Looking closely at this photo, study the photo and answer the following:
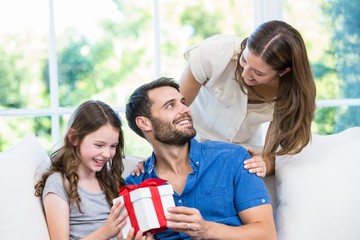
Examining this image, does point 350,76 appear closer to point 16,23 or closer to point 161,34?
point 161,34

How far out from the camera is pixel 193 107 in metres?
2.67

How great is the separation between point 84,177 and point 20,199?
0.88ft

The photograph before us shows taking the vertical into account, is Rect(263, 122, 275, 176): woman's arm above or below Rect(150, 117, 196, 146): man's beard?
below

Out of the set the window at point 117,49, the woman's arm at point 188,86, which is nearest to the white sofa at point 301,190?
the woman's arm at point 188,86

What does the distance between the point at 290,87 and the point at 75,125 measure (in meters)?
0.77

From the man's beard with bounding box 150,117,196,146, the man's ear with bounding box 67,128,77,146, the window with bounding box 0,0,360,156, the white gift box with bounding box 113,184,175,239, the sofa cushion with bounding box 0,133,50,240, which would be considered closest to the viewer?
the white gift box with bounding box 113,184,175,239

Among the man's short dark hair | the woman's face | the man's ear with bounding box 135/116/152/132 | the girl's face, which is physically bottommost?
the girl's face

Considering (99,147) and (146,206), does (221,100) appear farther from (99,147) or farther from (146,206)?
(146,206)

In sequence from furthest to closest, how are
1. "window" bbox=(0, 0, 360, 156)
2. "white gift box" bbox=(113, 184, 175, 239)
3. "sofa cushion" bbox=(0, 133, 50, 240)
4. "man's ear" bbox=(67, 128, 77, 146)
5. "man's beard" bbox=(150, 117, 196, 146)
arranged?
1. "window" bbox=(0, 0, 360, 156)
2. "man's ear" bbox=(67, 128, 77, 146)
3. "man's beard" bbox=(150, 117, 196, 146)
4. "sofa cushion" bbox=(0, 133, 50, 240)
5. "white gift box" bbox=(113, 184, 175, 239)

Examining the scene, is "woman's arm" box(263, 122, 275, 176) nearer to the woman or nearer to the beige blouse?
the woman

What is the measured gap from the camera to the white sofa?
2.10m

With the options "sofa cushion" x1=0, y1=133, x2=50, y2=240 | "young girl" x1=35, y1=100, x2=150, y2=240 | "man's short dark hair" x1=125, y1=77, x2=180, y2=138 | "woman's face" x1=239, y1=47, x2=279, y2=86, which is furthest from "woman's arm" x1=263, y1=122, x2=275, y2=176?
"sofa cushion" x1=0, y1=133, x2=50, y2=240

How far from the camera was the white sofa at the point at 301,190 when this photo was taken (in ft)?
6.89

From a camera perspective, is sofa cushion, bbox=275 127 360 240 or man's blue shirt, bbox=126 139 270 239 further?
sofa cushion, bbox=275 127 360 240
